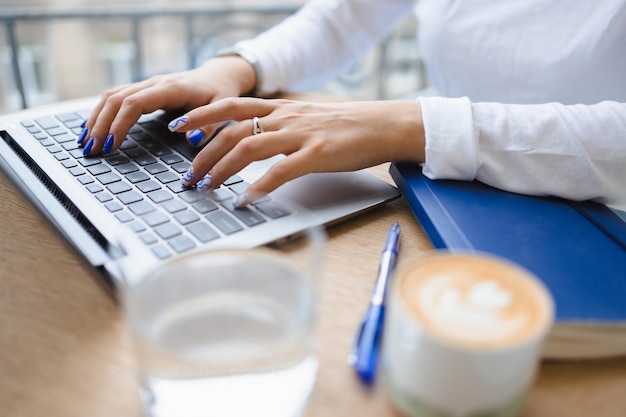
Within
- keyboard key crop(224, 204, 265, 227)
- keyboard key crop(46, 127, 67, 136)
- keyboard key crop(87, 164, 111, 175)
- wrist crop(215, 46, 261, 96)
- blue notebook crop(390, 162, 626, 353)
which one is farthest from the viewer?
wrist crop(215, 46, 261, 96)

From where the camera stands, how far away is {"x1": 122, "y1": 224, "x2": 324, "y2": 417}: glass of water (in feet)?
1.06

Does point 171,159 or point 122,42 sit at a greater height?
point 171,159

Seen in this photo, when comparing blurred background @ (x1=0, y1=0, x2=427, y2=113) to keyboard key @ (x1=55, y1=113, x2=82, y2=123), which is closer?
keyboard key @ (x1=55, y1=113, x2=82, y2=123)

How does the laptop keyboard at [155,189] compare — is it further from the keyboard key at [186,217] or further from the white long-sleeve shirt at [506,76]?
the white long-sleeve shirt at [506,76]

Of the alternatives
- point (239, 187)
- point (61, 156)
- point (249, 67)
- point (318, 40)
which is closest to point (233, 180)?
point (239, 187)

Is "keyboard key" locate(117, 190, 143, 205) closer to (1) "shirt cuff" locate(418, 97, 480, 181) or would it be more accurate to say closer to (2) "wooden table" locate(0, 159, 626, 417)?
(2) "wooden table" locate(0, 159, 626, 417)

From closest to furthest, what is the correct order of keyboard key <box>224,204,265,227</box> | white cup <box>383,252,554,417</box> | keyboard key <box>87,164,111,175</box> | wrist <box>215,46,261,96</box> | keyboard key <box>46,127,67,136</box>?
white cup <box>383,252,554,417</box> → keyboard key <box>224,204,265,227</box> → keyboard key <box>87,164,111,175</box> → keyboard key <box>46,127,67,136</box> → wrist <box>215,46,261,96</box>

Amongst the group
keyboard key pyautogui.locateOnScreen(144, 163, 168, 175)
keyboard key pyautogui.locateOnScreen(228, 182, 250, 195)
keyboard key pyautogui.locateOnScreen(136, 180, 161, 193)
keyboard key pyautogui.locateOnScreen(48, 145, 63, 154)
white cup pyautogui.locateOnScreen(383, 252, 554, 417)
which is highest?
white cup pyautogui.locateOnScreen(383, 252, 554, 417)

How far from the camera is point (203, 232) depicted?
489 mm

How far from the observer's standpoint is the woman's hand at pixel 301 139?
57cm

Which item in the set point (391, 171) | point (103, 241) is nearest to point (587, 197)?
point (391, 171)

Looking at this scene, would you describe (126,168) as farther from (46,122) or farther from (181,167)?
(46,122)

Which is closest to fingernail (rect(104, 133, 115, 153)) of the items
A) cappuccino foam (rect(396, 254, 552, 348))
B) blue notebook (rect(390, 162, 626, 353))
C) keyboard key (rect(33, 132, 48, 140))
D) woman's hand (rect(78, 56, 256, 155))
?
woman's hand (rect(78, 56, 256, 155))

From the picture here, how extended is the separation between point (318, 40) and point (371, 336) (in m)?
0.68
